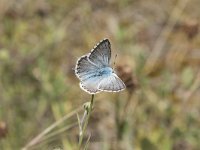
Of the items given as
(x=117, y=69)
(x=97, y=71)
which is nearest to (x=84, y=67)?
(x=97, y=71)

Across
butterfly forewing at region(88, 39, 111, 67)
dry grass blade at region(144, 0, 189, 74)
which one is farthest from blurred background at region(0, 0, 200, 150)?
butterfly forewing at region(88, 39, 111, 67)

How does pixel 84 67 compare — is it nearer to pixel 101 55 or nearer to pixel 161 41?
pixel 101 55

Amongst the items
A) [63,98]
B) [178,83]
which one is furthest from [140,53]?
[63,98]

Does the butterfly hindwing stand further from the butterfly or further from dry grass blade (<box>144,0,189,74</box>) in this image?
dry grass blade (<box>144,0,189,74</box>)

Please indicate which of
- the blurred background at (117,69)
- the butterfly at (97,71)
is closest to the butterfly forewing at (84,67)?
the butterfly at (97,71)

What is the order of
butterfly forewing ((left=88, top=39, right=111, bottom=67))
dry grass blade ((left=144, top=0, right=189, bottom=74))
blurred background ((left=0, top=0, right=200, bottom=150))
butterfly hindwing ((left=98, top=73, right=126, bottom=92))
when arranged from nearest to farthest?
butterfly hindwing ((left=98, top=73, right=126, bottom=92)), butterfly forewing ((left=88, top=39, right=111, bottom=67)), blurred background ((left=0, top=0, right=200, bottom=150)), dry grass blade ((left=144, top=0, right=189, bottom=74))

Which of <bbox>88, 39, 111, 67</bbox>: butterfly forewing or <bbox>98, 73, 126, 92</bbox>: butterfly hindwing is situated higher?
<bbox>88, 39, 111, 67</bbox>: butterfly forewing
